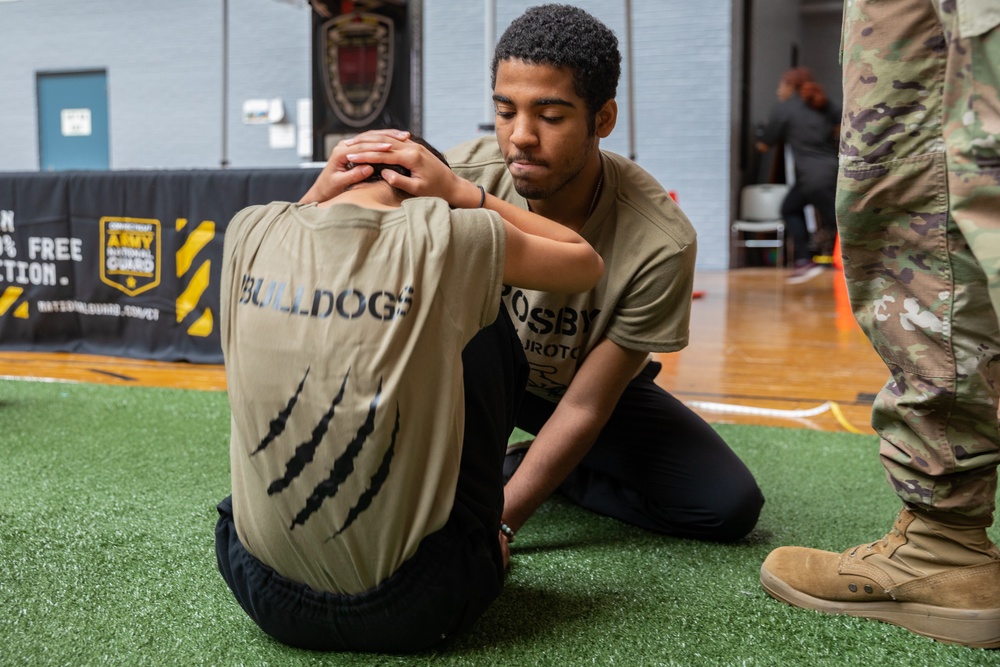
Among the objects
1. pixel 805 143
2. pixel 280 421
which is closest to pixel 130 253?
pixel 280 421

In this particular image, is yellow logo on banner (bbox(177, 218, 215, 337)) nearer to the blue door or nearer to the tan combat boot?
the tan combat boot

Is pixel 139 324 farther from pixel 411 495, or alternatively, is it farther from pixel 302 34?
pixel 302 34

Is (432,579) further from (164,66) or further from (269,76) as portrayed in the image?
(164,66)

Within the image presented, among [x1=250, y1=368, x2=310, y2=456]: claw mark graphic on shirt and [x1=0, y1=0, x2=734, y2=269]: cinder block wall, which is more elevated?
[x1=0, y1=0, x2=734, y2=269]: cinder block wall

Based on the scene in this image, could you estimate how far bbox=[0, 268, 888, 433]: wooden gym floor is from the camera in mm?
2533

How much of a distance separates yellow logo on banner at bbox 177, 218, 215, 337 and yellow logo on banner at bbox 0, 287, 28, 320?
0.66m

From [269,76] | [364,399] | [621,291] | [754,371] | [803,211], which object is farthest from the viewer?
[269,76]

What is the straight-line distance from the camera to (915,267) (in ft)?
3.58

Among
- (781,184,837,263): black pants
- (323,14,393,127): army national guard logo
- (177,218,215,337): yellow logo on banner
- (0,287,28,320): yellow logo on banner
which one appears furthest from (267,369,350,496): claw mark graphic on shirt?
(781,184,837,263): black pants

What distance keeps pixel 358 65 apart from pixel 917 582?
430 centimetres

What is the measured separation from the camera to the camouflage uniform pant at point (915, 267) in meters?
1.04

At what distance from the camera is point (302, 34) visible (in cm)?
786

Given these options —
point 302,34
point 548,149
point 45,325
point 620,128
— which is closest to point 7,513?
point 548,149

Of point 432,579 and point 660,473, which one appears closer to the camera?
point 432,579
